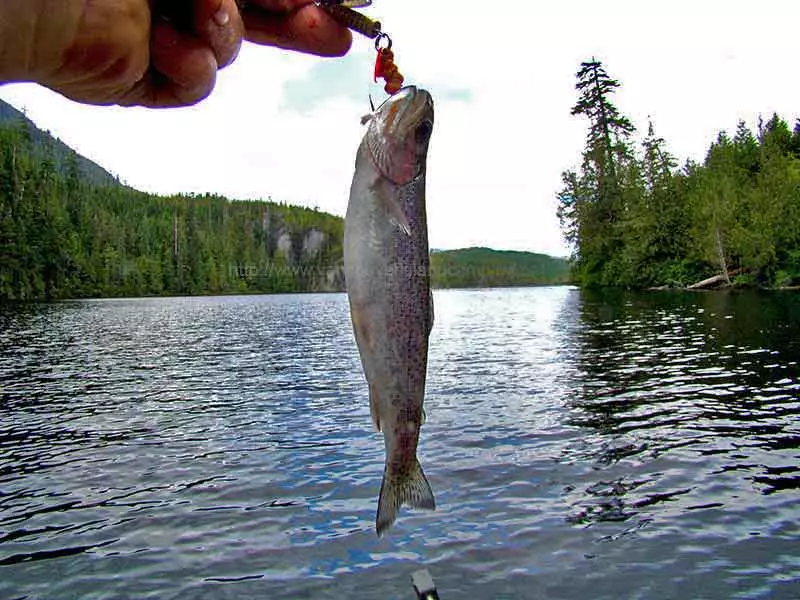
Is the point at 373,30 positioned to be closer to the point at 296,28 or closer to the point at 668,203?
the point at 296,28

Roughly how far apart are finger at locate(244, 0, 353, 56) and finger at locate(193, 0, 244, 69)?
13.1 inches

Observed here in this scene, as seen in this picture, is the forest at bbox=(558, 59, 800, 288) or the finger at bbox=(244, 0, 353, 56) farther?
the forest at bbox=(558, 59, 800, 288)

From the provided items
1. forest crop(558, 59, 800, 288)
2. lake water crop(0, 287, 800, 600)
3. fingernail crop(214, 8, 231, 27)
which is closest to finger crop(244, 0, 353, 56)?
fingernail crop(214, 8, 231, 27)

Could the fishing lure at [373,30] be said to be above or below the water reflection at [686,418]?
above

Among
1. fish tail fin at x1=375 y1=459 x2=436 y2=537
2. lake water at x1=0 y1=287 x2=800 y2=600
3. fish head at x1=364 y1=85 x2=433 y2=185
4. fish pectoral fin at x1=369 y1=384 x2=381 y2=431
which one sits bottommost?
lake water at x1=0 y1=287 x2=800 y2=600

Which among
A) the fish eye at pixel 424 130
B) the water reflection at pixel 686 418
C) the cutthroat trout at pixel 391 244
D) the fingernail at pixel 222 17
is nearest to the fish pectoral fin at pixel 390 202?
the cutthroat trout at pixel 391 244

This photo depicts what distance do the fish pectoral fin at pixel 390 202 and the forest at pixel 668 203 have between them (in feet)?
246

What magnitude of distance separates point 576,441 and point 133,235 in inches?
8012

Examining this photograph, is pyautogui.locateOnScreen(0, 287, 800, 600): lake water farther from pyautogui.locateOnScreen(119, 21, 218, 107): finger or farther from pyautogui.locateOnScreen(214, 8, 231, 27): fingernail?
pyautogui.locateOnScreen(214, 8, 231, 27): fingernail

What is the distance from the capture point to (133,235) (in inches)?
7810

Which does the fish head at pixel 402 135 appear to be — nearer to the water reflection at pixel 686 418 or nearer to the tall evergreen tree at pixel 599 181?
the water reflection at pixel 686 418

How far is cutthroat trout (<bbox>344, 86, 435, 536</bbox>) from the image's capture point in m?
3.13

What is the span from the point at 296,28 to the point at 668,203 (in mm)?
94206

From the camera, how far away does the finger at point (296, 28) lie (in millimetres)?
2818
